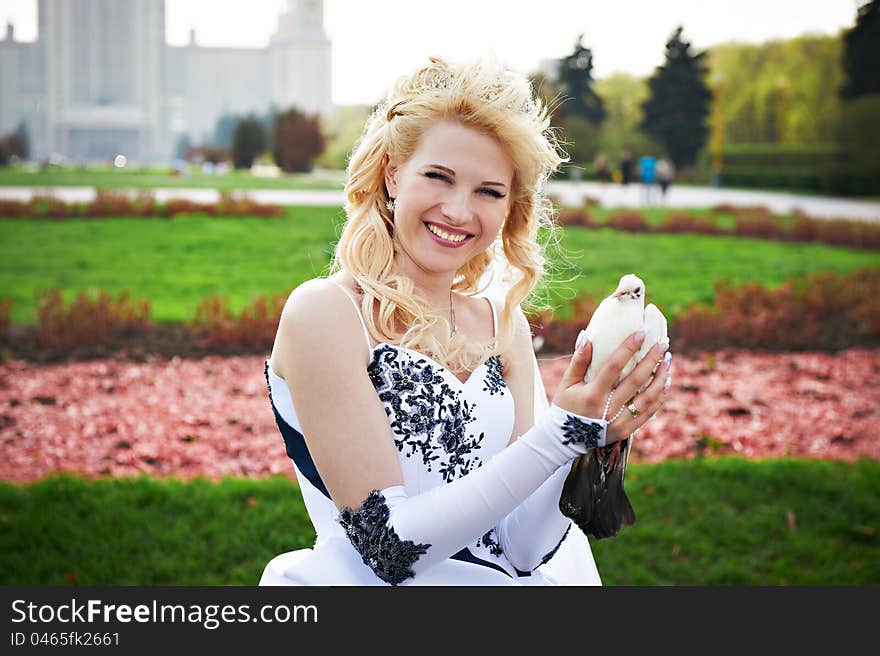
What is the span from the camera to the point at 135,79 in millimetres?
21500

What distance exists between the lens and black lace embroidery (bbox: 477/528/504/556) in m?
2.03

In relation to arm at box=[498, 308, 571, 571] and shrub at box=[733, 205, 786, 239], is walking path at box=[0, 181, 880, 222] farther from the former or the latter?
arm at box=[498, 308, 571, 571]

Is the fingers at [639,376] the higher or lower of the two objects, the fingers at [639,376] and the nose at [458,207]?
the lower

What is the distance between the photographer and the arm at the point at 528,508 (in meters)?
1.90

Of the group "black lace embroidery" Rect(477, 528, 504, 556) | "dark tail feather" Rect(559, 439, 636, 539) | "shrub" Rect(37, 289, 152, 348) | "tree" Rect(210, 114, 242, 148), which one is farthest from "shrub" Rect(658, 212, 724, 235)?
"dark tail feather" Rect(559, 439, 636, 539)

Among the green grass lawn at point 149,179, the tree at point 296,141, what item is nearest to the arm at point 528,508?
the green grass lawn at point 149,179

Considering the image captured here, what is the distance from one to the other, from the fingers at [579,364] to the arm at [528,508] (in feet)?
0.78

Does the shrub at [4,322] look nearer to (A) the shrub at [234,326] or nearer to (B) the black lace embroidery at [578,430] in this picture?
(A) the shrub at [234,326]

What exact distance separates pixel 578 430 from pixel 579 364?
13 centimetres

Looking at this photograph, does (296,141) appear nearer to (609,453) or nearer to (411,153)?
(411,153)

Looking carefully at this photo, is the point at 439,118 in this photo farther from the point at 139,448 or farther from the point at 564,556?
the point at 139,448

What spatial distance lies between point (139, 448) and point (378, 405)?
4.37 metres

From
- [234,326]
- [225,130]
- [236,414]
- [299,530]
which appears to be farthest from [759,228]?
[225,130]

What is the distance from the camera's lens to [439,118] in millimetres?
1877
